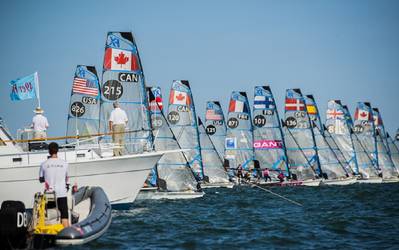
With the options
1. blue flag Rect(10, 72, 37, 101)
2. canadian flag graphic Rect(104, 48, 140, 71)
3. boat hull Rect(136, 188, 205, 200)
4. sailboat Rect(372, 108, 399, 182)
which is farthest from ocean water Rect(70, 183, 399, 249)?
sailboat Rect(372, 108, 399, 182)

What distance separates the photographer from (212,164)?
6078cm

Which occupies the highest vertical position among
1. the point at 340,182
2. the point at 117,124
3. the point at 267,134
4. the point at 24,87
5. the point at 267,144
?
the point at 24,87

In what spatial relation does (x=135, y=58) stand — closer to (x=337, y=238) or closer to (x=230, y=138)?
(x=337, y=238)

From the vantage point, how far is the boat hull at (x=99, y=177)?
24219 mm

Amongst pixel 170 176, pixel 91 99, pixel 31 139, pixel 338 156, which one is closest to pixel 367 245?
pixel 31 139

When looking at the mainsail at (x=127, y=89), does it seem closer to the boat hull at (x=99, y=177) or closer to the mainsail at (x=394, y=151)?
the boat hull at (x=99, y=177)

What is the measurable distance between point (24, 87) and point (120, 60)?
8139mm

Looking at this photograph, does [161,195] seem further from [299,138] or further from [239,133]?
[299,138]

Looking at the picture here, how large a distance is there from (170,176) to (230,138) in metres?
30.0

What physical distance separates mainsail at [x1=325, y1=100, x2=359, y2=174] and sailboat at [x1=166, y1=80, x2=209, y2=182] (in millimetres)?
27412

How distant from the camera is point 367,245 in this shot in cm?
1733

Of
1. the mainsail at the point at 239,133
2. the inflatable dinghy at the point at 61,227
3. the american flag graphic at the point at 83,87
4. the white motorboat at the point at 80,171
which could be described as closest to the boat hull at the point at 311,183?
the mainsail at the point at 239,133

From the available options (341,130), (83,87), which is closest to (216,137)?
(341,130)

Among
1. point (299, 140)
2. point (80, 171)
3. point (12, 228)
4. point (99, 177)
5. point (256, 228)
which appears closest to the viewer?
point (12, 228)
